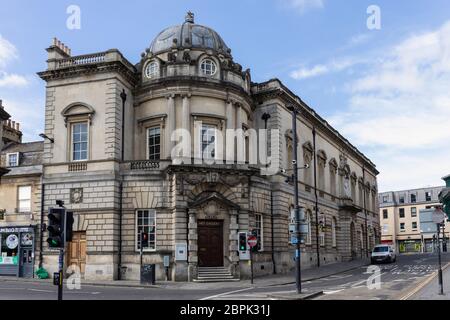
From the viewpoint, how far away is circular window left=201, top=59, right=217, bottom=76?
34188mm

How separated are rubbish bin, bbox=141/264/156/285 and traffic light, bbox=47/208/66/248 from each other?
15.1 m

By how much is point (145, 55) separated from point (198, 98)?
5117 mm

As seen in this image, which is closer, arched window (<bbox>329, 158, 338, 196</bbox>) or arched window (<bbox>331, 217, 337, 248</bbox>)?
arched window (<bbox>331, 217, 337, 248</bbox>)

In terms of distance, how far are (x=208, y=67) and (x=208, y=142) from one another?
188 inches

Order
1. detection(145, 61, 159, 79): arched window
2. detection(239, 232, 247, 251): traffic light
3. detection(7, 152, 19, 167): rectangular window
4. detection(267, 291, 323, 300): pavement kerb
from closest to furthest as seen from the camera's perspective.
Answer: detection(267, 291, 323, 300): pavement kerb
detection(239, 232, 247, 251): traffic light
detection(145, 61, 159, 79): arched window
detection(7, 152, 19, 167): rectangular window

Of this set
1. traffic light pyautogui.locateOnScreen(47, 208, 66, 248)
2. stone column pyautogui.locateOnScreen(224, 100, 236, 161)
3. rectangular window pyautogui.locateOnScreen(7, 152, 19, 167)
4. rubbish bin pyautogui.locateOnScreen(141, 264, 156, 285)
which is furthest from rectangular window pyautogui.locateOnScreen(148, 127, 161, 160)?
traffic light pyautogui.locateOnScreen(47, 208, 66, 248)

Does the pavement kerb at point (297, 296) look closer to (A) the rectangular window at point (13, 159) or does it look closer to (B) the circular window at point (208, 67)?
(B) the circular window at point (208, 67)

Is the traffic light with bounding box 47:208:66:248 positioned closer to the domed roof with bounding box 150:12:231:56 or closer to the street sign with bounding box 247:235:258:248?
the street sign with bounding box 247:235:258:248

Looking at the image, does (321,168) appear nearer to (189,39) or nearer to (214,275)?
(189,39)

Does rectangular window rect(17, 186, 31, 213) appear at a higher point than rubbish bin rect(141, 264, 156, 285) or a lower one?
higher

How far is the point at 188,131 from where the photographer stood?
108 feet

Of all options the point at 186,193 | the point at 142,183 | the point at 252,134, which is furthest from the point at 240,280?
the point at 252,134

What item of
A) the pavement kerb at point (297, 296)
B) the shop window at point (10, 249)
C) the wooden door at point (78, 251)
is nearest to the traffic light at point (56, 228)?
the pavement kerb at point (297, 296)

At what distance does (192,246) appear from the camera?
3067cm
